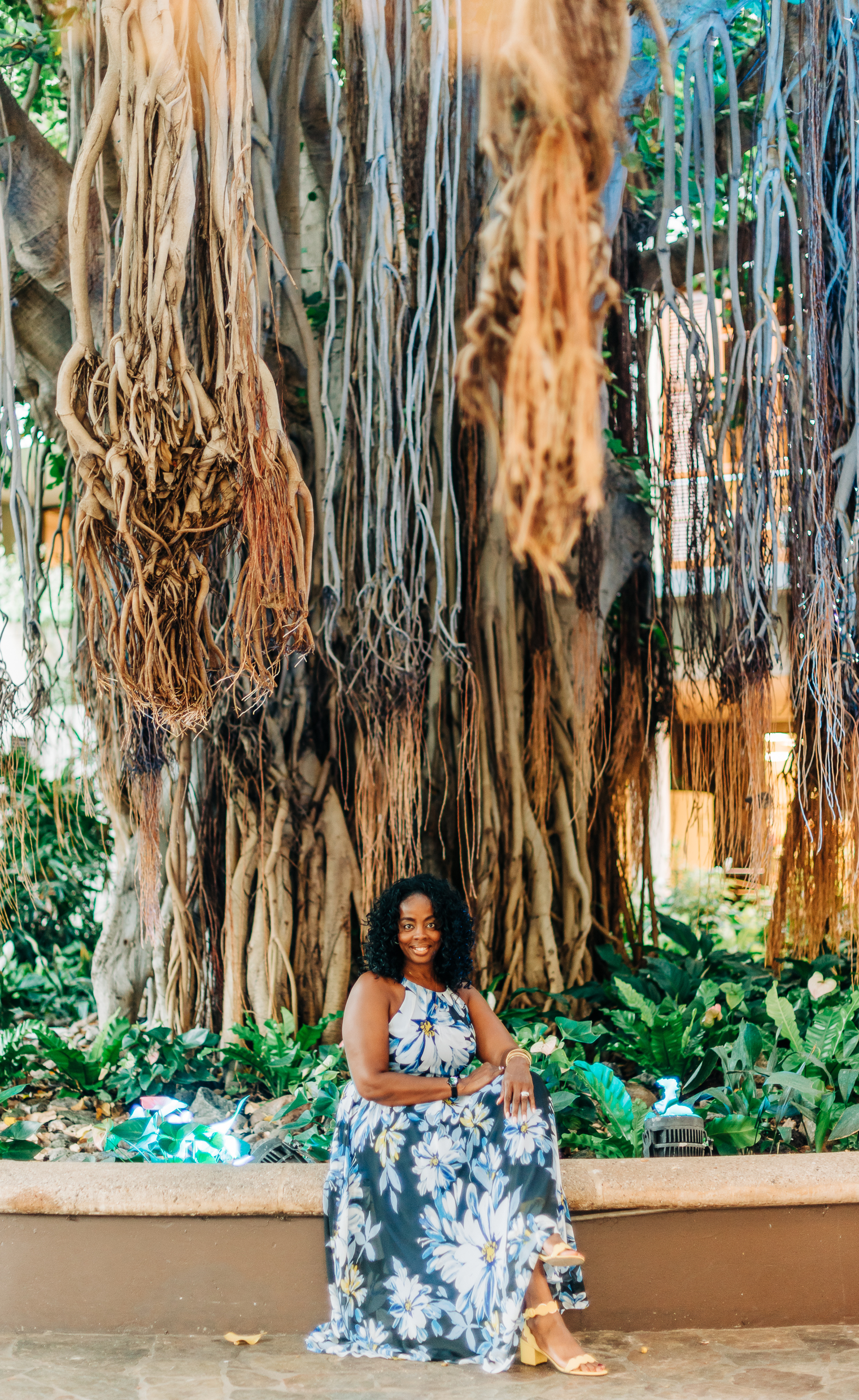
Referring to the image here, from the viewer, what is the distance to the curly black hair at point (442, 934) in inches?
96.4

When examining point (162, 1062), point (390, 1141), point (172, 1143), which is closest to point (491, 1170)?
point (390, 1141)

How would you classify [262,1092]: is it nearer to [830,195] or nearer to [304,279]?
[304,279]

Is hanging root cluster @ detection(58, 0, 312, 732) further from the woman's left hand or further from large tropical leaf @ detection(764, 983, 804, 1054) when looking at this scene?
large tropical leaf @ detection(764, 983, 804, 1054)

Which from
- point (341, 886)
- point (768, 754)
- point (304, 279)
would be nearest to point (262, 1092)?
point (341, 886)

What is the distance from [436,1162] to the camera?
2.27 m

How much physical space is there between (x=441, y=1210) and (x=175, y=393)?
153 centimetres

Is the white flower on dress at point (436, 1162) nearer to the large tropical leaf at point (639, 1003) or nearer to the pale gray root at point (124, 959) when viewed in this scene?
the large tropical leaf at point (639, 1003)

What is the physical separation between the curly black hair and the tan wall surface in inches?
20.0

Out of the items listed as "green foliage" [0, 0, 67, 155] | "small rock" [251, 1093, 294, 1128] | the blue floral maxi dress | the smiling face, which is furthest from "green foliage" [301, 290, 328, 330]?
the blue floral maxi dress

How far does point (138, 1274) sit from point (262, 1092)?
95 cm

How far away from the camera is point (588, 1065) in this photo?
2789mm

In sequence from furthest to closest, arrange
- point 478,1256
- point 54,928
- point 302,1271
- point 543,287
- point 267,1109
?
1. point 54,928
2. point 267,1109
3. point 302,1271
4. point 478,1256
5. point 543,287

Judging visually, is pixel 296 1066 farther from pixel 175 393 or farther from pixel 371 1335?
pixel 175 393

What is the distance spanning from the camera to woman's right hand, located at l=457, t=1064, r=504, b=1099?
7.51 ft
